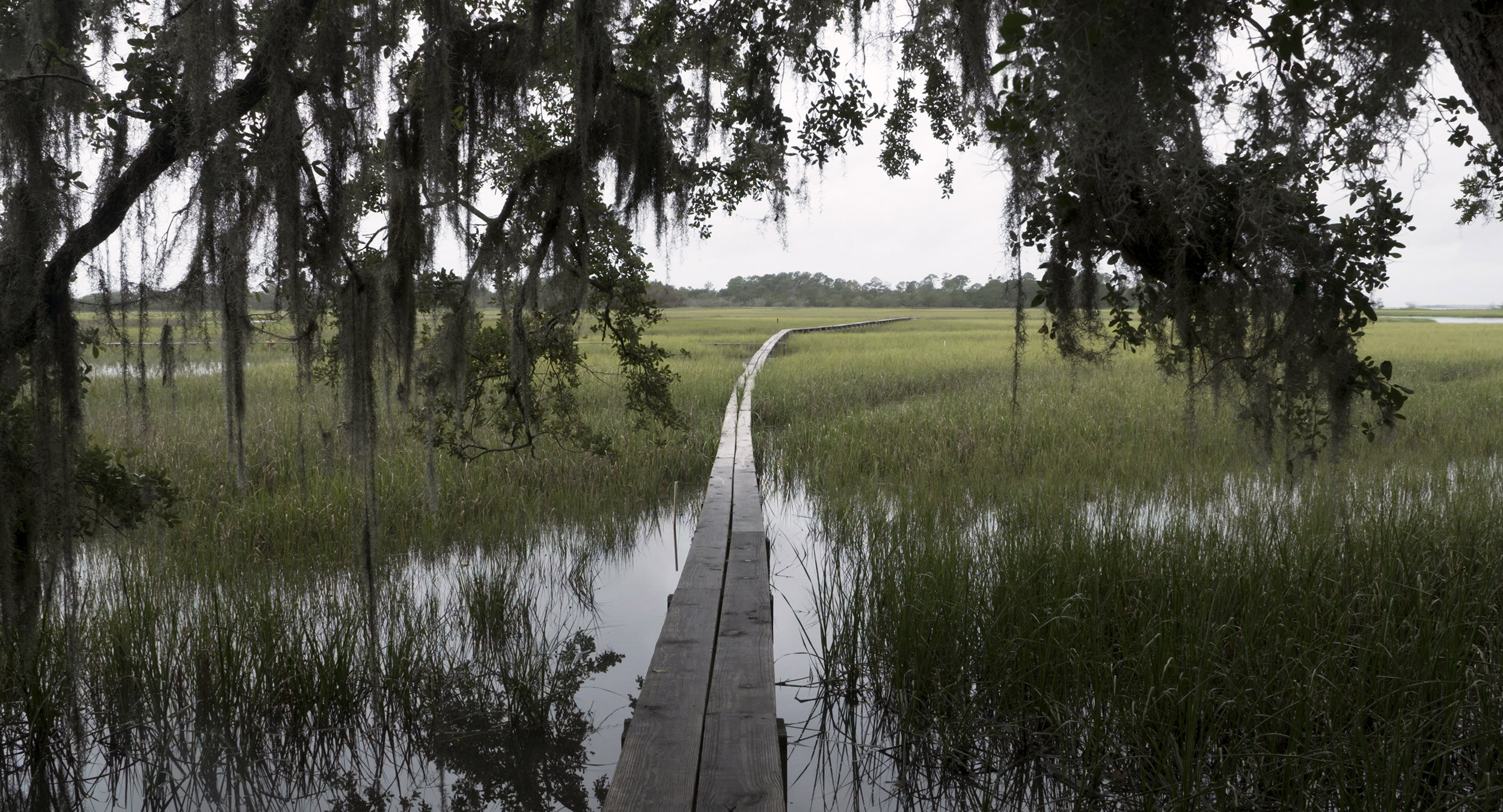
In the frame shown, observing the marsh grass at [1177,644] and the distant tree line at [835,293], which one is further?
the distant tree line at [835,293]

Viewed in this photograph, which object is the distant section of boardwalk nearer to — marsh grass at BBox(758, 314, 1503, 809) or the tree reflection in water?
marsh grass at BBox(758, 314, 1503, 809)

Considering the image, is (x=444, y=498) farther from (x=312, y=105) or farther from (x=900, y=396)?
(x=900, y=396)

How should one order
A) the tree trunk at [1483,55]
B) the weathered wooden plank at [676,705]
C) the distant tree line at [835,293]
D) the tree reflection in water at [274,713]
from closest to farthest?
the weathered wooden plank at [676,705] → the tree trunk at [1483,55] → the tree reflection in water at [274,713] → the distant tree line at [835,293]

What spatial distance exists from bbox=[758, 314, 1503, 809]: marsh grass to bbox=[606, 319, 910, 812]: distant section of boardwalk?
1.66ft

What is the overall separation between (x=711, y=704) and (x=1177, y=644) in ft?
6.40

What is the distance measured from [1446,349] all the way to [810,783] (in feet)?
70.2

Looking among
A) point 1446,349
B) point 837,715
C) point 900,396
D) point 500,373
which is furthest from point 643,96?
point 1446,349

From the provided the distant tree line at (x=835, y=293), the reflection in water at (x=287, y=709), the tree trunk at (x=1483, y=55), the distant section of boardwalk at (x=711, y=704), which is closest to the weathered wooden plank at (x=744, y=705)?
the distant section of boardwalk at (x=711, y=704)

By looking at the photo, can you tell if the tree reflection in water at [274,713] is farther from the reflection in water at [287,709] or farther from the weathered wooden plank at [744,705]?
the weathered wooden plank at [744,705]

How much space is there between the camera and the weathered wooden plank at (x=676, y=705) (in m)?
2.20

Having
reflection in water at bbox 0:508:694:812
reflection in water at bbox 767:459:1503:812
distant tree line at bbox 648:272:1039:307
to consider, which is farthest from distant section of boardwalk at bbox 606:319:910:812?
distant tree line at bbox 648:272:1039:307

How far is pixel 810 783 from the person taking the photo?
3096mm

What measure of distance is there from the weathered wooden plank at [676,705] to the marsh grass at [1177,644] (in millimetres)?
611

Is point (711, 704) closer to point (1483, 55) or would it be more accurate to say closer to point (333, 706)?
point (333, 706)
